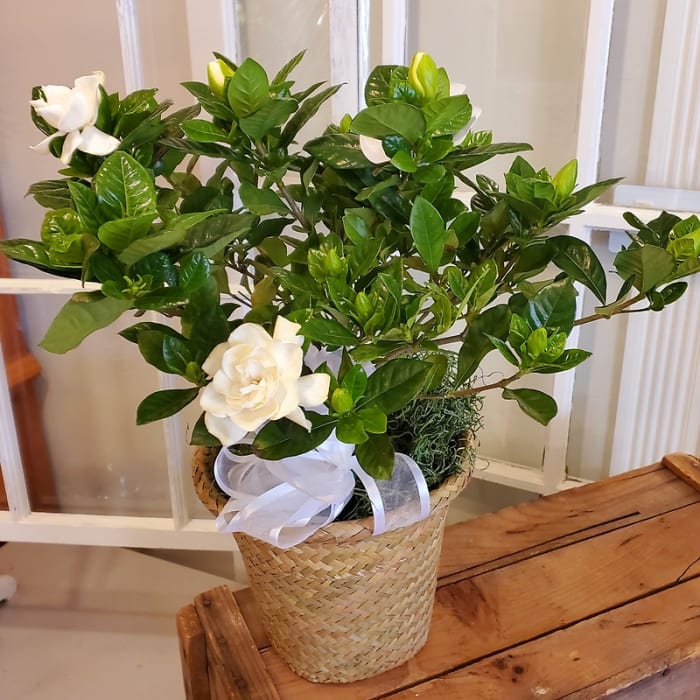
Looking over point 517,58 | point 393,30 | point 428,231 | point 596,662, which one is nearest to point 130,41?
point 393,30

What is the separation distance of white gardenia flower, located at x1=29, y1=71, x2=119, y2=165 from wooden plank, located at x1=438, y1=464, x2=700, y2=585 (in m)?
0.61

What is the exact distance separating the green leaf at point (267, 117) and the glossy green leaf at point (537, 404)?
264 mm

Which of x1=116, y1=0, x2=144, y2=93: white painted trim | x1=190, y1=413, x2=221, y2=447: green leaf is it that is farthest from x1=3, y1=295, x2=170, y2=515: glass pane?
x1=190, y1=413, x2=221, y2=447: green leaf

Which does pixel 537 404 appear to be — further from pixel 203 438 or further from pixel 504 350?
pixel 203 438

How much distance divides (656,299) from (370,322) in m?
0.25

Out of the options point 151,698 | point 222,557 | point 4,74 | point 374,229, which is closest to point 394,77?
point 374,229

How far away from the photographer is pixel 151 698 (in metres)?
1.30

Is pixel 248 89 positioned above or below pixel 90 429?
above

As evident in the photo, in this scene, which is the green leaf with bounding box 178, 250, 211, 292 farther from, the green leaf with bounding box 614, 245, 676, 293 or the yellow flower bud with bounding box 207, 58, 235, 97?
the green leaf with bounding box 614, 245, 676, 293

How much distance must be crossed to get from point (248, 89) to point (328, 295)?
0.16m

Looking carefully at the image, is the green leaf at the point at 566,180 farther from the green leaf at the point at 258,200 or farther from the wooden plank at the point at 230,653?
the wooden plank at the point at 230,653

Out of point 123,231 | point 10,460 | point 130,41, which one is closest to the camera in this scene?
point 123,231

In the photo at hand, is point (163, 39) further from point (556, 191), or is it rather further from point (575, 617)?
point (575, 617)

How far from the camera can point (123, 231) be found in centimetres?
47
